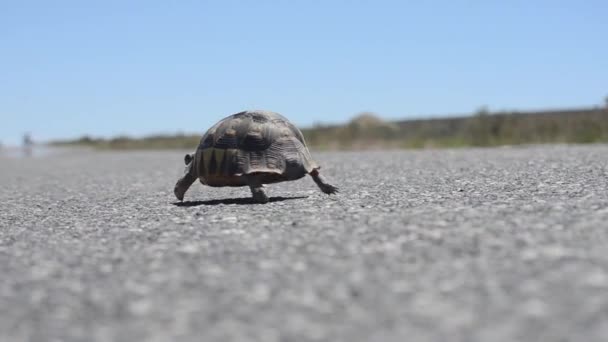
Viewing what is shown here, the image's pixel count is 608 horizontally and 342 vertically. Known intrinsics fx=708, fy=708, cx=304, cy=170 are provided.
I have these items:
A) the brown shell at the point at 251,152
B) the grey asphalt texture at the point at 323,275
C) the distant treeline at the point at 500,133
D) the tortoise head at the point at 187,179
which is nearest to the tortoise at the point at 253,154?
the brown shell at the point at 251,152

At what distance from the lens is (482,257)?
4.45 m

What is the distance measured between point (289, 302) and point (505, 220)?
2.43 metres

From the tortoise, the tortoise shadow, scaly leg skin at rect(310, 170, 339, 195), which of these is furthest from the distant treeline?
the tortoise

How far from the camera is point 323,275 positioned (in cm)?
427

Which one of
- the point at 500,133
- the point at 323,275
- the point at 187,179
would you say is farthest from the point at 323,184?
the point at 500,133

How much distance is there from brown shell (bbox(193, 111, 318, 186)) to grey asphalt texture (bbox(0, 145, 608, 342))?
1.03 meters

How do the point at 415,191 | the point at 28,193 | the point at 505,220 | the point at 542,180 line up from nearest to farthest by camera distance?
1. the point at 505,220
2. the point at 415,191
3. the point at 542,180
4. the point at 28,193

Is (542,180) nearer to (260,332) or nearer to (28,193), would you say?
(260,332)

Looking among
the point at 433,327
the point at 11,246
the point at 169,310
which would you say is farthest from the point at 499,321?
the point at 11,246

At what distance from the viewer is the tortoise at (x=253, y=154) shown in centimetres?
830

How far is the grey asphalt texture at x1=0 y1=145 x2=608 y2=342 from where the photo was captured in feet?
11.4

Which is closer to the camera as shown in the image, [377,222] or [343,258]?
[343,258]

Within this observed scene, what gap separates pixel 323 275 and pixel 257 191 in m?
4.24

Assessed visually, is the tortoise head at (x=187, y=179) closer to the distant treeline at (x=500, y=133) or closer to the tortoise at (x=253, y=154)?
the tortoise at (x=253, y=154)
